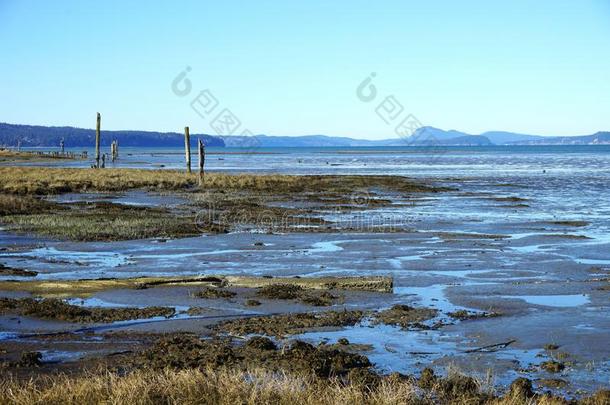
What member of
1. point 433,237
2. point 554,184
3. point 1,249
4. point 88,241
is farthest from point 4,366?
point 554,184

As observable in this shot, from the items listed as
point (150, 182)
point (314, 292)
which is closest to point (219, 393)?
point (314, 292)

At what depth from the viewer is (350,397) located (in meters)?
6.84

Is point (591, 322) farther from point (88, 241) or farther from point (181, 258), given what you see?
point (88, 241)

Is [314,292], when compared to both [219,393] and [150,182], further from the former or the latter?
[150,182]

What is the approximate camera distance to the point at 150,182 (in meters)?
43.3

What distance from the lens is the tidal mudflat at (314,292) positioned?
29.7 feet

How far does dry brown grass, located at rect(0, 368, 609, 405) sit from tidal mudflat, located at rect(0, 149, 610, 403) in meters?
0.55

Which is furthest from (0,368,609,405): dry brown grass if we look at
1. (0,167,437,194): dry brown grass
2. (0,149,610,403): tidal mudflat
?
(0,167,437,194): dry brown grass

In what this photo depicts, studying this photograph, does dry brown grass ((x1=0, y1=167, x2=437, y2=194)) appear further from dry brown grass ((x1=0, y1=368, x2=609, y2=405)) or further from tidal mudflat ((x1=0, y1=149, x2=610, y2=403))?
dry brown grass ((x1=0, y1=368, x2=609, y2=405))

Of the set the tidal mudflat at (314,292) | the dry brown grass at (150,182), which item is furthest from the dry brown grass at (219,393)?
the dry brown grass at (150,182)

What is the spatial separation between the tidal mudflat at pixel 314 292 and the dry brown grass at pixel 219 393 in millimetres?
547

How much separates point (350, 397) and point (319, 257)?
11461mm

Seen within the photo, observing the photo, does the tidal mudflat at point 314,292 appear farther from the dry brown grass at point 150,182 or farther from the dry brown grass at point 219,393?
the dry brown grass at point 150,182

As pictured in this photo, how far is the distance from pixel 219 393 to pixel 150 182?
3710 cm
